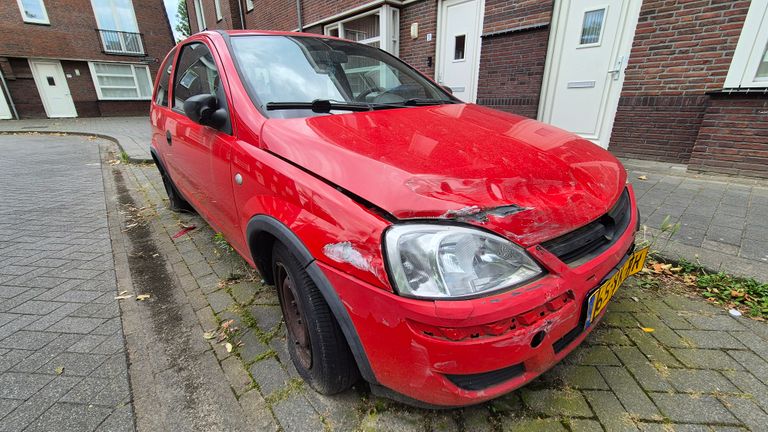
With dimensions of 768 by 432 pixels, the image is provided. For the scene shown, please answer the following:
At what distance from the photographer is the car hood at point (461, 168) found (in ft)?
3.69

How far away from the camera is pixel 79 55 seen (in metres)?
17.8

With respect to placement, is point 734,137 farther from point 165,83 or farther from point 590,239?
point 165,83

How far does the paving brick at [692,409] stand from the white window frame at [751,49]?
4.42 meters

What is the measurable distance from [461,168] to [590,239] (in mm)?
588

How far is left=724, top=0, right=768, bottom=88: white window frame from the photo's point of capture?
382cm

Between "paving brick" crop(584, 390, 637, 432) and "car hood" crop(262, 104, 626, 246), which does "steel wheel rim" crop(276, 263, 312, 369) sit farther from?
"paving brick" crop(584, 390, 637, 432)

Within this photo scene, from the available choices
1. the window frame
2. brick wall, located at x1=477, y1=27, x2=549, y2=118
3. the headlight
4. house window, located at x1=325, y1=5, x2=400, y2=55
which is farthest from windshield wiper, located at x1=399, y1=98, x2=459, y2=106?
house window, located at x1=325, y1=5, x2=400, y2=55

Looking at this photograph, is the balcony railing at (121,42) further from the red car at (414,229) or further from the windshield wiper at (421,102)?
the windshield wiper at (421,102)

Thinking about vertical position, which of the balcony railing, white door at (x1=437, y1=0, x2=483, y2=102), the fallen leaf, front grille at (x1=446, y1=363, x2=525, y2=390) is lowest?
the fallen leaf

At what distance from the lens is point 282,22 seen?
11.5 meters

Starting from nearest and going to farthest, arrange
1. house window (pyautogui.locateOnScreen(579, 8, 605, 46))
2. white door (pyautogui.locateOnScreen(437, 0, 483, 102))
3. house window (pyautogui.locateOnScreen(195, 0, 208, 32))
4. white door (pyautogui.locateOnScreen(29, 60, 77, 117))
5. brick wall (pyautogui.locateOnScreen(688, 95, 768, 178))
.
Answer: brick wall (pyautogui.locateOnScreen(688, 95, 768, 178)) < house window (pyautogui.locateOnScreen(579, 8, 605, 46)) < white door (pyautogui.locateOnScreen(437, 0, 483, 102)) < white door (pyautogui.locateOnScreen(29, 60, 77, 117)) < house window (pyautogui.locateOnScreen(195, 0, 208, 32))

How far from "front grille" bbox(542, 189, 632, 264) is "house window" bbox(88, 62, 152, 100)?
975 inches

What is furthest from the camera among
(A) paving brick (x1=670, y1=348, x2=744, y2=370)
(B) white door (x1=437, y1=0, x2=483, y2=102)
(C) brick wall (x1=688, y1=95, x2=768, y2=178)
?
(B) white door (x1=437, y1=0, x2=483, y2=102)

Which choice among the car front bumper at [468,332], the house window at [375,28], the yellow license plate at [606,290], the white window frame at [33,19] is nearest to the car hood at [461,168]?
the car front bumper at [468,332]
